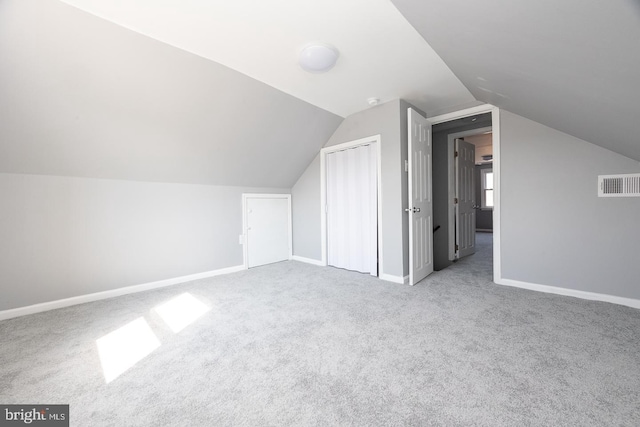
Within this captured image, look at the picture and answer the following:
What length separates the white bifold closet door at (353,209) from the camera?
3438 mm

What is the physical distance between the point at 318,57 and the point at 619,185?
3066mm

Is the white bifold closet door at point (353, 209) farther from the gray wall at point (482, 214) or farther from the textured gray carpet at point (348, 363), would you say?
the gray wall at point (482, 214)

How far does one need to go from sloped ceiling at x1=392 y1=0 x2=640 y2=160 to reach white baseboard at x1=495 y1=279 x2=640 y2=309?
133cm

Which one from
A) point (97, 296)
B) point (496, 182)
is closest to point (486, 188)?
point (496, 182)

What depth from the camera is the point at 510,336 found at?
1.80 m

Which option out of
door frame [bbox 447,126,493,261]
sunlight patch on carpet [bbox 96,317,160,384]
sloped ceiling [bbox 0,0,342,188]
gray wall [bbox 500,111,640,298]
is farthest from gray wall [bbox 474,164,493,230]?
sunlight patch on carpet [bbox 96,317,160,384]

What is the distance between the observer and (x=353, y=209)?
367 cm

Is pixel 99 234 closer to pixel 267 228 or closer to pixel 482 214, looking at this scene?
pixel 267 228

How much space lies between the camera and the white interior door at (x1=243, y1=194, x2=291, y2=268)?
3.95 meters

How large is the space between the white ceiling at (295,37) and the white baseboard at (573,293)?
2332 millimetres

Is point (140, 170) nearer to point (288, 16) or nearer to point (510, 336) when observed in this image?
point (288, 16)

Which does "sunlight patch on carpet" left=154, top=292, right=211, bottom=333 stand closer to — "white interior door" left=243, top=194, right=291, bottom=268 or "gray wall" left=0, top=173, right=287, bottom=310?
"gray wall" left=0, top=173, right=287, bottom=310

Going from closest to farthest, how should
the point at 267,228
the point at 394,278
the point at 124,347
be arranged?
the point at 124,347, the point at 394,278, the point at 267,228

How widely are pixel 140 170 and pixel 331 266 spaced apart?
2.91m
